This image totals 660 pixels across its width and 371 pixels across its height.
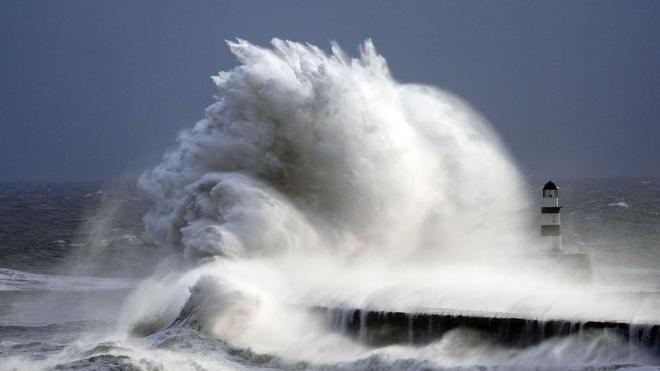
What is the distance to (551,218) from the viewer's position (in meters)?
17.6

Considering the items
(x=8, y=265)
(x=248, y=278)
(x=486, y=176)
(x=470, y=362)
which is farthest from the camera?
(x=8, y=265)

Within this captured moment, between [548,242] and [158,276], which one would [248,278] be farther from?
[548,242]

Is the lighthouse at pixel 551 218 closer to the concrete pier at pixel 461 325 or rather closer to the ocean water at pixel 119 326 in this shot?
the ocean water at pixel 119 326

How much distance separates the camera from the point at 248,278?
557 inches

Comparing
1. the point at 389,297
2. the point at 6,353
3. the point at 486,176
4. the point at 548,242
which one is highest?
the point at 486,176

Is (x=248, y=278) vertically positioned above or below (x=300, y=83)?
below

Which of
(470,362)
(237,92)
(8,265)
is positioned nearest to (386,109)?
(237,92)

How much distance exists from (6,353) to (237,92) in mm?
6381

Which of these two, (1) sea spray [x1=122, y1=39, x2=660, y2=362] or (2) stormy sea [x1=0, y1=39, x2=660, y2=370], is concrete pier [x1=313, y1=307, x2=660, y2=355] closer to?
(2) stormy sea [x1=0, y1=39, x2=660, y2=370]

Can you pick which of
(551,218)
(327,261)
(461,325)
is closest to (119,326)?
(327,261)

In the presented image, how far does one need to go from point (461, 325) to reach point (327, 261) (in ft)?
16.7

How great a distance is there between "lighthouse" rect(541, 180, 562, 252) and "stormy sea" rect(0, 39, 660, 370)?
445 mm

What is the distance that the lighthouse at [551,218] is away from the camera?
1748 cm

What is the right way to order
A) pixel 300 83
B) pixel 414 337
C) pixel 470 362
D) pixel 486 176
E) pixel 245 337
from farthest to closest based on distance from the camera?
pixel 486 176
pixel 300 83
pixel 245 337
pixel 414 337
pixel 470 362
